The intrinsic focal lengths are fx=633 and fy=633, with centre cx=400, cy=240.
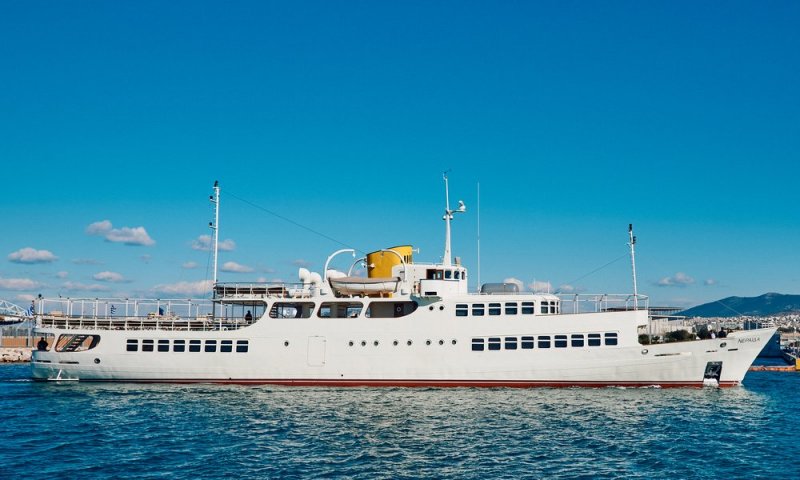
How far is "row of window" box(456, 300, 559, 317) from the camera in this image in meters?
35.3

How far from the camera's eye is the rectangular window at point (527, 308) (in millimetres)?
35219

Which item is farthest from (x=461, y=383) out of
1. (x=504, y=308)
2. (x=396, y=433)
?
(x=396, y=433)

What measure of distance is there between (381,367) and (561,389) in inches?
388

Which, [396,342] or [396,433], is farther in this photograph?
[396,342]

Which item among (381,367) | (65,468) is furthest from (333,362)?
(65,468)

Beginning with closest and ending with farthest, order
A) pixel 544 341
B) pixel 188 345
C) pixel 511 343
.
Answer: pixel 544 341 → pixel 511 343 → pixel 188 345

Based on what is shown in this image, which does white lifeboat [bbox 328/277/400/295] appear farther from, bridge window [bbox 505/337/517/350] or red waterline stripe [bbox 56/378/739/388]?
bridge window [bbox 505/337/517/350]

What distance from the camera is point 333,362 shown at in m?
35.8

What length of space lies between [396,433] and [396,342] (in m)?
11.8

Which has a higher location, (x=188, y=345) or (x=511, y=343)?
(x=511, y=343)

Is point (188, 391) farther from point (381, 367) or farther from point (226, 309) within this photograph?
point (381, 367)

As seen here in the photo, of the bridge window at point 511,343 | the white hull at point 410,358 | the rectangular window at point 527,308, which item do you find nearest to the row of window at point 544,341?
the bridge window at point 511,343

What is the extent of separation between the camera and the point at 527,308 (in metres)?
35.3

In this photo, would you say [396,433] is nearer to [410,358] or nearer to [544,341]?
[410,358]
